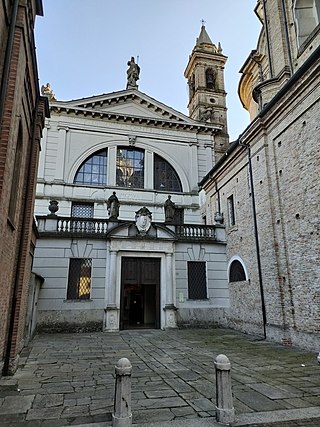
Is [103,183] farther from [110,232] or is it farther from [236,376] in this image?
[236,376]

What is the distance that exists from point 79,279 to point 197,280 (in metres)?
5.67

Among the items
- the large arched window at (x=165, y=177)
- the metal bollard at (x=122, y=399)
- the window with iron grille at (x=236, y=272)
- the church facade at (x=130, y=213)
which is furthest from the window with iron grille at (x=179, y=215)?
the metal bollard at (x=122, y=399)

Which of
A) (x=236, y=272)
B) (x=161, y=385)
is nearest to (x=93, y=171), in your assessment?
(x=236, y=272)

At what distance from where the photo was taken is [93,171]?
65.9 feet

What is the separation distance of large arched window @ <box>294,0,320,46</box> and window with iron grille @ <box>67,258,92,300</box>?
14082mm

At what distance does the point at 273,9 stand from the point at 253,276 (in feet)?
43.7

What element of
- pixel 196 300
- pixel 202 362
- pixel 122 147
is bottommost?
pixel 202 362

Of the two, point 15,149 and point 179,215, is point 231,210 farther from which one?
point 15,149

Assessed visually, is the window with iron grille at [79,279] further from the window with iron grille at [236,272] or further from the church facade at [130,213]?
the window with iron grille at [236,272]

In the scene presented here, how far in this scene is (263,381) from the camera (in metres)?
5.98

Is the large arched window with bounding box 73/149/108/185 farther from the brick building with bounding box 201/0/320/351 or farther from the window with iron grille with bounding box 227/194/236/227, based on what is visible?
the window with iron grille with bounding box 227/194/236/227

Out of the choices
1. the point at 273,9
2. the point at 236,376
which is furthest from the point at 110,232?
the point at 273,9

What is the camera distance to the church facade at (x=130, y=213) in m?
13.6

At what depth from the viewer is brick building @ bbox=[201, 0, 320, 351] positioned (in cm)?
941
